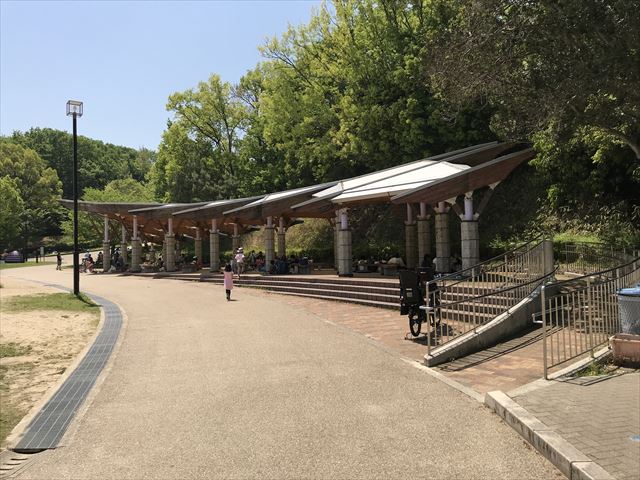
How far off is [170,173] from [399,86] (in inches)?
1124

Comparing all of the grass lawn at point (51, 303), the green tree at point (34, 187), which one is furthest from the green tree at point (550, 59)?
the green tree at point (34, 187)

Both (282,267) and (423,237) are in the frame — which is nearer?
(423,237)

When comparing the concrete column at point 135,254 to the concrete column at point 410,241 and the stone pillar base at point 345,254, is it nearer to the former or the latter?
the stone pillar base at point 345,254

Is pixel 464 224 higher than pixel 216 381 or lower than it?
higher

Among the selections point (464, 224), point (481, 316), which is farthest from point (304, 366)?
point (464, 224)

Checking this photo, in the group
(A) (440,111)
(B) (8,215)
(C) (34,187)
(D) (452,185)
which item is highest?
(C) (34,187)

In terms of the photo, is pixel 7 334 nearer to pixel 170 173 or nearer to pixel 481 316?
pixel 481 316

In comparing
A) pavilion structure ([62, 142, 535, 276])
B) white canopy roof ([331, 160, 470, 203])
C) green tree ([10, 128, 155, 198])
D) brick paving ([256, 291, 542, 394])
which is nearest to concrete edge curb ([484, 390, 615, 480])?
brick paving ([256, 291, 542, 394])

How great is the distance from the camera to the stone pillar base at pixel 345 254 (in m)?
19.5

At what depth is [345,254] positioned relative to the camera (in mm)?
19562

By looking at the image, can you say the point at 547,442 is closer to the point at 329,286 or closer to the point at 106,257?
the point at 329,286

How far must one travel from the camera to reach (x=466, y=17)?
11.5 meters

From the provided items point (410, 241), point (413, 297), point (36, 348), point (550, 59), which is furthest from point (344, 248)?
point (36, 348)

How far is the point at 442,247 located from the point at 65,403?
14409mm
